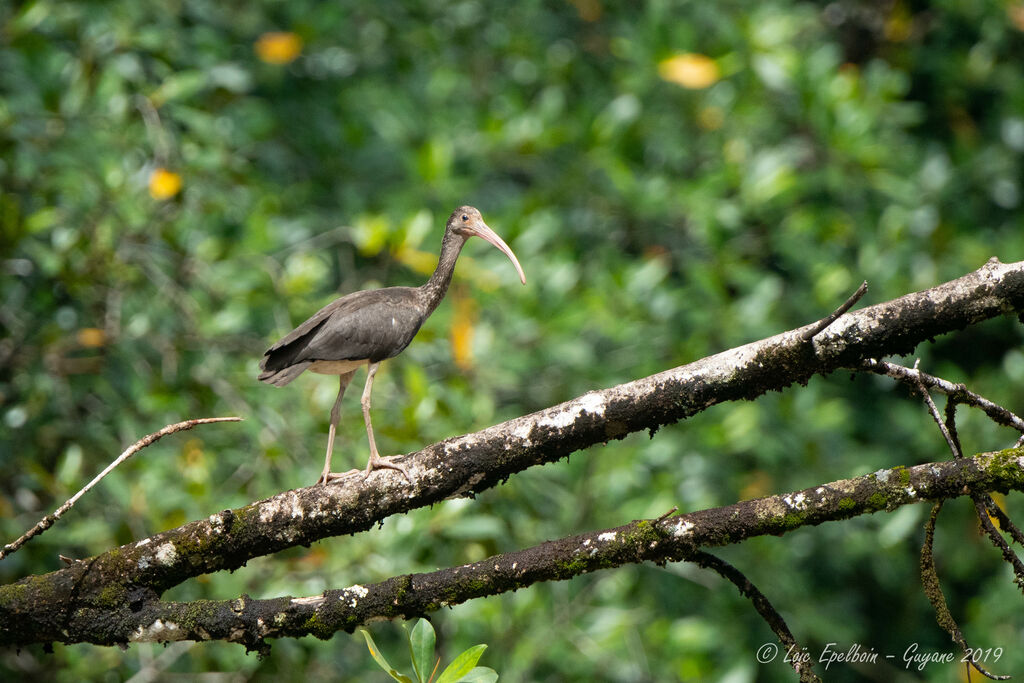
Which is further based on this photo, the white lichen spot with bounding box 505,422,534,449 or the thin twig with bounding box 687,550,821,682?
the white lichen spot with bounding box 505,422,534,449

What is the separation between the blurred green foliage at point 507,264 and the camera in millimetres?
5484

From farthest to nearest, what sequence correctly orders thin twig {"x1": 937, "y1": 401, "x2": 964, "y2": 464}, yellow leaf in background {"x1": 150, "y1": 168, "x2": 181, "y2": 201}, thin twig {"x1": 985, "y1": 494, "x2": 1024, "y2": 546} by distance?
yellow leaf in background {"x1": 150, "y1": 168, "x2": 181, "y2": 201}, thin twig {"x1": 937, "y1": 401, "x2": 964, "y2": 464}, thin twig {"x1": 985, "y1": 494, "x2": 1024, "y2": 546}

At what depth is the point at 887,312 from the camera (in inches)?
105

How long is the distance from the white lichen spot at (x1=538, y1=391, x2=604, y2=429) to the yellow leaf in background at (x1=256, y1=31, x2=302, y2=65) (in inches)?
222

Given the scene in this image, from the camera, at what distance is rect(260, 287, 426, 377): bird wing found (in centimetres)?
375

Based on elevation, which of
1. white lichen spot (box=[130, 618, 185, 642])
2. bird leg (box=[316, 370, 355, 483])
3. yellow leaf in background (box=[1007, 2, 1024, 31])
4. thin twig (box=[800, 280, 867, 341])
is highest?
yellow leaf in background (box=[1007, 2, 1024, 31])

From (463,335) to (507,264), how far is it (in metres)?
0.95

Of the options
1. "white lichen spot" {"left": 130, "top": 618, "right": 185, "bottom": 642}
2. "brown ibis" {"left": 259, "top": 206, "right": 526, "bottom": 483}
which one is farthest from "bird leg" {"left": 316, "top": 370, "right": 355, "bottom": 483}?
"white lichen spot" {"left": 130, "top": 618, "right": 185, "bottom": 642}

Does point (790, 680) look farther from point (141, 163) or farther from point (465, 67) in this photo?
point (141, 163)

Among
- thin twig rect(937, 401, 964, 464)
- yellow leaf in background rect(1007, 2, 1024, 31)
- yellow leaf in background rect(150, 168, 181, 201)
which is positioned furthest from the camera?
yellow leaf in background rect(1007, 2, 1024, 31)

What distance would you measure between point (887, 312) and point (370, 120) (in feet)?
19.9

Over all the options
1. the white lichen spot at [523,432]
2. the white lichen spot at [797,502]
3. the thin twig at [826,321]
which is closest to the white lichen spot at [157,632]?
the white lichen spot at [523,432]

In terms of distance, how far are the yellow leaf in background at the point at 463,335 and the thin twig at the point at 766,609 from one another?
3400 mm

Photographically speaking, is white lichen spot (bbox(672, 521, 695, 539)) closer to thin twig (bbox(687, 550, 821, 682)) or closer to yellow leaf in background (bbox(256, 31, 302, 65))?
thin twig (bbox(687, 550, 821, 682))
